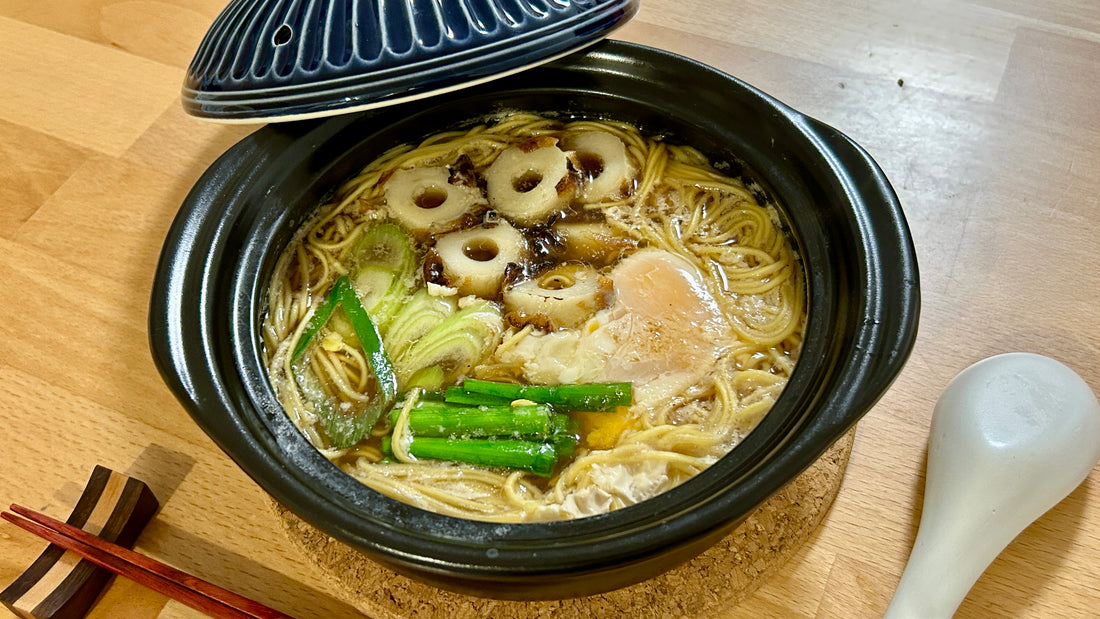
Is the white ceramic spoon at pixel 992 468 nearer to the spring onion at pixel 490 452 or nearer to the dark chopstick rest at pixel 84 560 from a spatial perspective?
the spring onion at pixel 490 452

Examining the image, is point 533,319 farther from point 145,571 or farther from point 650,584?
point 145,571

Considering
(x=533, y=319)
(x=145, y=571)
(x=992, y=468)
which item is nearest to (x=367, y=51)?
(x=533, y=319)

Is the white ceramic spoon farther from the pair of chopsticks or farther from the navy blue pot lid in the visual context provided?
the pair of chopsticks

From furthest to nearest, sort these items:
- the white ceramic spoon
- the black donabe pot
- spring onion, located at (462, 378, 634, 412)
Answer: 1. spring onion, located at (462, 378, 634, 412)
2. the white ceramic spoon
3. the black donabe pot

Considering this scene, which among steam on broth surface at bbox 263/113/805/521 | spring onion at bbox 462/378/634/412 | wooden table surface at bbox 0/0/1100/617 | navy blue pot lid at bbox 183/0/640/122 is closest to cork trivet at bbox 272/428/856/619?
wooden table surface at bbox 0/0/1100/617

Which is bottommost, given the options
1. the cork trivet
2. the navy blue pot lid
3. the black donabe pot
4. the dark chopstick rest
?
the dark chopstick rest

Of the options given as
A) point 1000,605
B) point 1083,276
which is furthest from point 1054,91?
point 1000,605

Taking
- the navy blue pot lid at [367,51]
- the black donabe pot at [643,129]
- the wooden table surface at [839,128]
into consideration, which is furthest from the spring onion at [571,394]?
the navy blue pot lid at [367,51]
